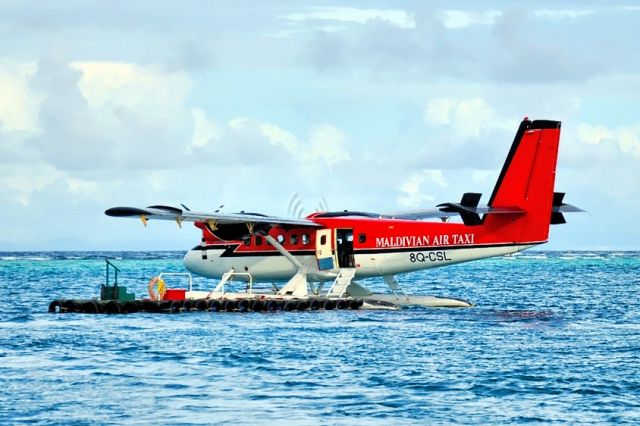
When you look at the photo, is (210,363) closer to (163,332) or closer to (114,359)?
(114,359)

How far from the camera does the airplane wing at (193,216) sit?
3784cm

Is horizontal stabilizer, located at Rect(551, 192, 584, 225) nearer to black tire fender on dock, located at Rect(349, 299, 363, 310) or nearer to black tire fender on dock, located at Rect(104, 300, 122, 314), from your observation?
black tire fender on dock, located at Rect(349, 299, 363, 310)

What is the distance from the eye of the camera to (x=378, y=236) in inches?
1655

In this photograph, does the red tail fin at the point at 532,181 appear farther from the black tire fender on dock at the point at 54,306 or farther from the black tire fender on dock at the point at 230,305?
the black tire fender on dock at the point at 54,306

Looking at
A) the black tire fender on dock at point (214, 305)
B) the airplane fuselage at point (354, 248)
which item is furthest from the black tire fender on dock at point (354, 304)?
the black tire fender on dock at point (214, 305)

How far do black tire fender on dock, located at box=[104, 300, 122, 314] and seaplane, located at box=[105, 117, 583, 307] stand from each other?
10.7ft

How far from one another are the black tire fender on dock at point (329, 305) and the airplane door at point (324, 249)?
168 cm

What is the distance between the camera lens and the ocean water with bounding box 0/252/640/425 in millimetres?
20844

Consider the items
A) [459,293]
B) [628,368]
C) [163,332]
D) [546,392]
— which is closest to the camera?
[546,392]

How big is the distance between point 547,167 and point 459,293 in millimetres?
28984

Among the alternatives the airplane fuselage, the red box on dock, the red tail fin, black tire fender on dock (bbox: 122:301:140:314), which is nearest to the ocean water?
black tire fender on dock (bbox: 122:301:140:314)

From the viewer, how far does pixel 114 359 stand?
2786 cm

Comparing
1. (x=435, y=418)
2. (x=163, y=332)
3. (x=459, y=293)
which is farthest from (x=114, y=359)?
(x=459, y=293)

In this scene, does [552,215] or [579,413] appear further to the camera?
[552,215]
